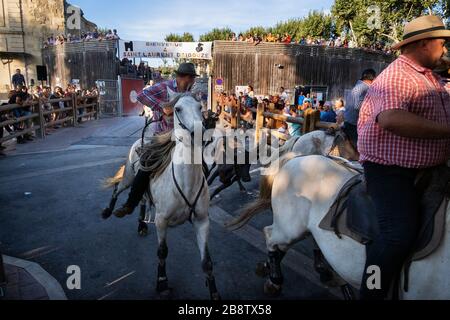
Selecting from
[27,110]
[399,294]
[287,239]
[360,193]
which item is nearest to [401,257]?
[399,294]

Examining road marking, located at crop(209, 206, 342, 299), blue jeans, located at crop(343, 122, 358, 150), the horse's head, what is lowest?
road marking, located at crop(209, 206, 342, 299)

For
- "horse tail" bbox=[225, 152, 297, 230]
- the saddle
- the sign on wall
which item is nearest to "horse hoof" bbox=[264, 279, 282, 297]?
"horse tail" bbox=[225, 152, 297, 230]

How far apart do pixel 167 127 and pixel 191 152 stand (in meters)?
1.21

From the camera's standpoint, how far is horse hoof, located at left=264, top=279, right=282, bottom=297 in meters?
3.39

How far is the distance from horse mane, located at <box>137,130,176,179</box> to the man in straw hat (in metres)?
2.20

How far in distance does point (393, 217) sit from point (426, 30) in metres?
1.19

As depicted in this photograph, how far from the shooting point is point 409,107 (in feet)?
6.51

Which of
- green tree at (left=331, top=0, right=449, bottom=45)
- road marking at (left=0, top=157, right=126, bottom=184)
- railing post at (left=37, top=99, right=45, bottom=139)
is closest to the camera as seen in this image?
road marking at (left=0, top=157, right=126, bottom=184)

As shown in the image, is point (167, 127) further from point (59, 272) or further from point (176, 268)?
point (59, 272)

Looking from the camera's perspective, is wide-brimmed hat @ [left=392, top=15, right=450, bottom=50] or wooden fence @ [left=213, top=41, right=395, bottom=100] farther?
wooden fence @ [left=213, top=41, right=395, bottom=100]

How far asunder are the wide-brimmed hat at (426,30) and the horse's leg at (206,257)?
7.94 feet

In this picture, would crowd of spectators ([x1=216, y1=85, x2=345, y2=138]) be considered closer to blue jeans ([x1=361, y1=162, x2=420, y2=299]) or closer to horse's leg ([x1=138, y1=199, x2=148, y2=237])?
horse's leg ([x1=138, y1=199, x2=148, y2=237])

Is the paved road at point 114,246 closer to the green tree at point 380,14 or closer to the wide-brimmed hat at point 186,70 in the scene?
the wide-brimmed hat at point 186,70
